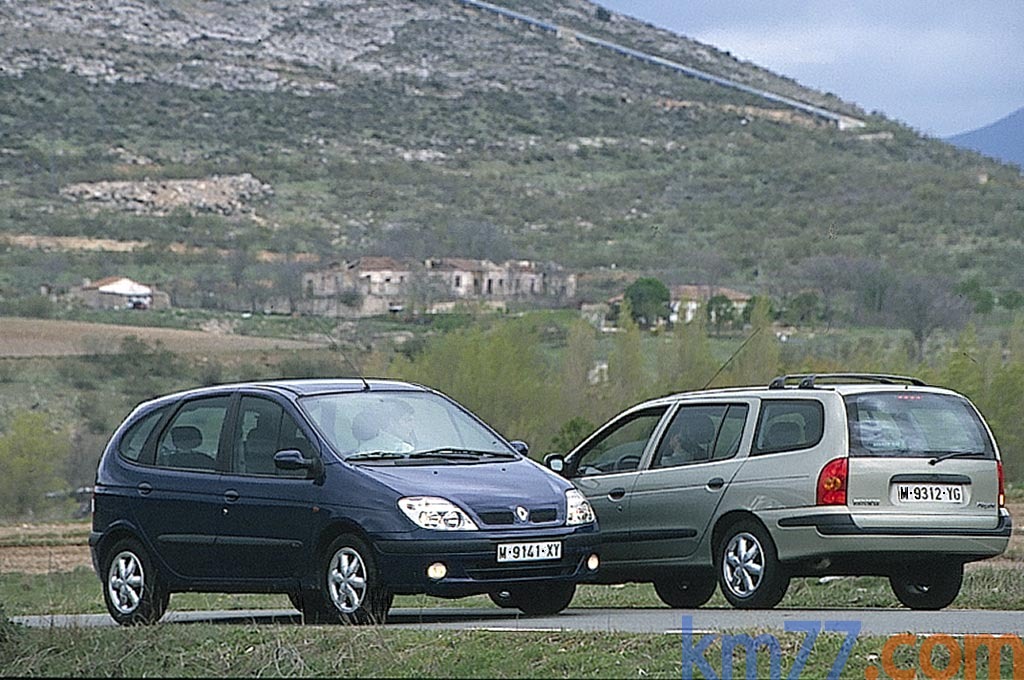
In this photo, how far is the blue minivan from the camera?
1148cm

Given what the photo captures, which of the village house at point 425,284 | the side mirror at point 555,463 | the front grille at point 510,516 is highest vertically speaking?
the village house at point 425,284

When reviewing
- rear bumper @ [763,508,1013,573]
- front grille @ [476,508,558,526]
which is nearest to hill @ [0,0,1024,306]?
rear bumper @ [763,508,1013,573]

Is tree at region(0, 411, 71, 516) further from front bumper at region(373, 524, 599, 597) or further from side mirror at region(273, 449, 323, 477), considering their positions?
front bumper at region(373, 524, 599, 597)

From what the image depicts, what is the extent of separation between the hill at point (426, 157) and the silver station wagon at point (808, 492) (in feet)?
168

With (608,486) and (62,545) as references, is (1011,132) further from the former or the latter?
(608,486)

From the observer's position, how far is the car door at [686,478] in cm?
1320

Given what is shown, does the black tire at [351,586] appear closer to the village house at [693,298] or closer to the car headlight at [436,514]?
the car headlight at [436,514]

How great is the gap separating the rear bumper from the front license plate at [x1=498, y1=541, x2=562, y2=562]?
70.4 inches

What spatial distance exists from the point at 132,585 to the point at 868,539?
211 inches

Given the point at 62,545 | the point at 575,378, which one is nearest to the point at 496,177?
the point at 575,378

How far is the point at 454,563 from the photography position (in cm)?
1140

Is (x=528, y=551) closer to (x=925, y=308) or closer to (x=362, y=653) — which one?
(x=362, y=653)

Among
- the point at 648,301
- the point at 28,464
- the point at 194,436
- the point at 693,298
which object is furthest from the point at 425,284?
the point at 194,436

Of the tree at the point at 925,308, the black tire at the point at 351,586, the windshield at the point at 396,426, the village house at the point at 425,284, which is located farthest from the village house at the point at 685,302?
the black tire at the point at 351,586
